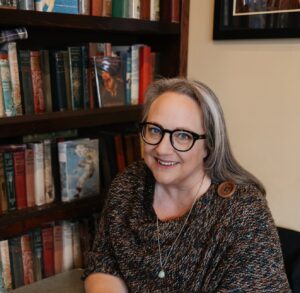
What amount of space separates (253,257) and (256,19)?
2.94ft

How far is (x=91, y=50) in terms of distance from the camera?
5.30ft

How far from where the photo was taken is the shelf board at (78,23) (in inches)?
52.6

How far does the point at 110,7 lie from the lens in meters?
1.65

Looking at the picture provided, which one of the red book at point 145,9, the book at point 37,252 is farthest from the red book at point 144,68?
the book at point 37,252

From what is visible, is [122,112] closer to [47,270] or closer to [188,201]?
[188,201]

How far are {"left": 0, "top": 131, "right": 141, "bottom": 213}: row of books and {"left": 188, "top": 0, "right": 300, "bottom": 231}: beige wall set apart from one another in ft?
1.47

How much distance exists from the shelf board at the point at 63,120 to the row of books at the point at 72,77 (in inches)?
1.7

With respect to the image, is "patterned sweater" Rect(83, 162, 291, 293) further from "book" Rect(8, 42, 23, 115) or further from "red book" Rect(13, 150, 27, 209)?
"book" Rect(8, 42, 23, 115)

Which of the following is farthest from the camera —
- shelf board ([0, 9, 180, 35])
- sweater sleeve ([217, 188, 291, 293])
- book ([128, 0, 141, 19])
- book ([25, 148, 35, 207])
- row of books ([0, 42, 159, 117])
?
book ([128, 0, 141, 19])

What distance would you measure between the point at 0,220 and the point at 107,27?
2.59 ft

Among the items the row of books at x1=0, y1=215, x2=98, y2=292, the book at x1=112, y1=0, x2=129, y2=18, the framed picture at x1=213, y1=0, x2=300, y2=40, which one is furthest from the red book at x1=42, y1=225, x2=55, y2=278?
the framed picture at x1=213, y1=0, x2=300, y2=40

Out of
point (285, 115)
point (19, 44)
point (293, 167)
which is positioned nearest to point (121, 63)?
point (19, 44)

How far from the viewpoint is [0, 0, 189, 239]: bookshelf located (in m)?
1.42

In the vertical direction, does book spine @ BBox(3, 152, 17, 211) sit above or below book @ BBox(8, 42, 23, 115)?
below
